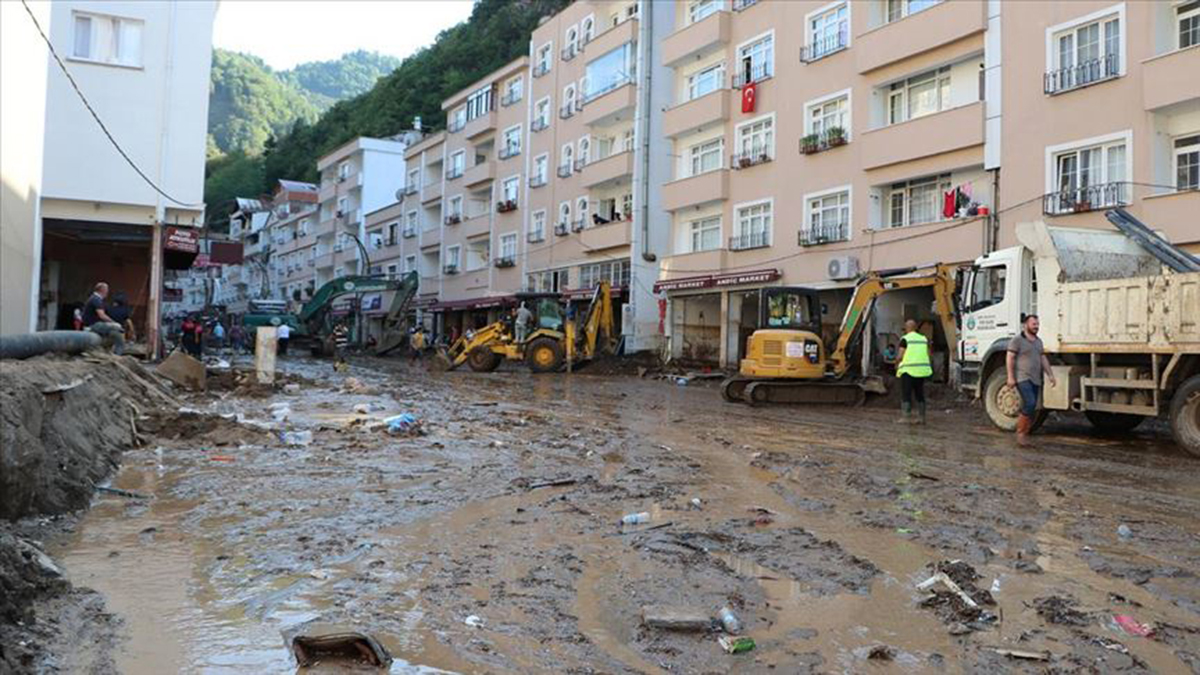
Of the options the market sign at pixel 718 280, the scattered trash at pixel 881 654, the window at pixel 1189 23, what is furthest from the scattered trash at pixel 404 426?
the window at pixel 1189 23

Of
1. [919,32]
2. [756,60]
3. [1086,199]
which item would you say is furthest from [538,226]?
[1086,199]

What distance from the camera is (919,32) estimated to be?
888 inches

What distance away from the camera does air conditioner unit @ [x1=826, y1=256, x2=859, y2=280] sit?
24.4 metres

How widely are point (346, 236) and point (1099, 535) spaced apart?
214 ft

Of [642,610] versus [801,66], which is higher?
[801,66]

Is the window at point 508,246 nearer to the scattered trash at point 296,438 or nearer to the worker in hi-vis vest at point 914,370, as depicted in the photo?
the worker in hi-vis vest at point 914,370

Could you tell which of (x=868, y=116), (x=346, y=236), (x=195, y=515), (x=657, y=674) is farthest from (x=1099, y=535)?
(x=346, y=236)

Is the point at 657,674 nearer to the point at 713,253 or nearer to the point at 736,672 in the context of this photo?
the point at 736,672

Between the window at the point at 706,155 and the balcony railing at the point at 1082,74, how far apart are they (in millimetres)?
12710

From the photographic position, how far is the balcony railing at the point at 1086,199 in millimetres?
17844

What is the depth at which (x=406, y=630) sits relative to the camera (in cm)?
440

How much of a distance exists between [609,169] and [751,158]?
8.60 metres

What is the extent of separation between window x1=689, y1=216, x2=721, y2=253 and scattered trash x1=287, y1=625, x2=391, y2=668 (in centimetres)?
2765

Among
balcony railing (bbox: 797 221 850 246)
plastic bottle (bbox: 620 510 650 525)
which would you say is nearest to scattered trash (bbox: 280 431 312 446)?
plastic bottle (bbox: 620 510 650 525)
